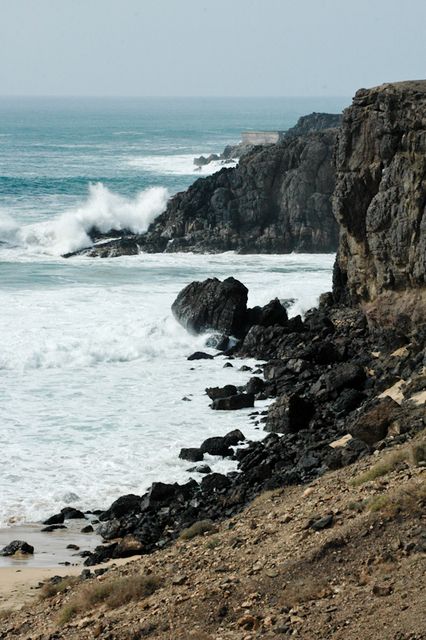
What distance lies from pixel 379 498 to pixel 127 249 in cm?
4052

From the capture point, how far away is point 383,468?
1619 centimetres

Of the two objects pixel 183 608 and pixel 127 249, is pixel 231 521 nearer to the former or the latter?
pixel 183 608

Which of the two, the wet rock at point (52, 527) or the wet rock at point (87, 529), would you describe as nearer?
the wet rock at point (87, 529)

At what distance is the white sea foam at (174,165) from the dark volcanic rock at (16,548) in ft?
250

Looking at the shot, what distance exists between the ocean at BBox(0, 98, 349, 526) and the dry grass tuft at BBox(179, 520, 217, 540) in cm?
399

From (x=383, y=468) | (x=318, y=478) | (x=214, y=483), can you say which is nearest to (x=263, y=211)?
(x=214, y=483)

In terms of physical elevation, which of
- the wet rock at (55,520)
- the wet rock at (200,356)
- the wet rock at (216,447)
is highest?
Answer: the wet rock at (216,447)

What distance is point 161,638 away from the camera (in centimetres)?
1235

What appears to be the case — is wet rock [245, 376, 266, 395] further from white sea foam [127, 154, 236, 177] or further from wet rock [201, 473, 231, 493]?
white sea foam [127, 154, 236, 177]

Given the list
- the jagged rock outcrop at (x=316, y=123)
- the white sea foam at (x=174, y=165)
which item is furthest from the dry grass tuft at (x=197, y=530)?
the jagged rock outcrop at (x=316, y=123)

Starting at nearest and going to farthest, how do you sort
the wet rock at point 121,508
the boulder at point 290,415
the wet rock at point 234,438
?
1. the wet rock at point 121,508
2. the wet rock at point 234,438
3. the boulder at point 290,415

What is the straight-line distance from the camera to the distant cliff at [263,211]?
175ft

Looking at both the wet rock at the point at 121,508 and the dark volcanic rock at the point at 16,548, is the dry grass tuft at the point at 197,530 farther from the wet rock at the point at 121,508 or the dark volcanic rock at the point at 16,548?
the wet rock at the point at 121,508

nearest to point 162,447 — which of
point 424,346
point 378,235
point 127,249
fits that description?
point 424,346
